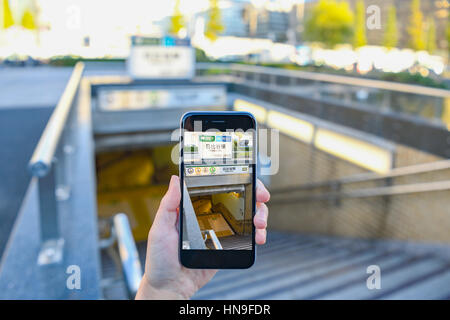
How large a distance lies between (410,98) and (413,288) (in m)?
2.85

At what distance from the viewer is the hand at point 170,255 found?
1.87 feet

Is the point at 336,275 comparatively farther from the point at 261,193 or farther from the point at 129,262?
the point at 261,193

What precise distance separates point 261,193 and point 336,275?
2.55 meters

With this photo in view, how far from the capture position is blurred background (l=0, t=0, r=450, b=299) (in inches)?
39.9

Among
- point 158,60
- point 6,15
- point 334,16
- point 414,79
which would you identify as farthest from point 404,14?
point 6,15

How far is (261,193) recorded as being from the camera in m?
0.57

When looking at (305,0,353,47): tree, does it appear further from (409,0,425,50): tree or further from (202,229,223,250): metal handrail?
(409,0,425,50): tree

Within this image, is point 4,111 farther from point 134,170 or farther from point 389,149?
point 389,149

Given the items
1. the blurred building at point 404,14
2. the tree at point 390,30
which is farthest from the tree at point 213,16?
the tree at point 390,30

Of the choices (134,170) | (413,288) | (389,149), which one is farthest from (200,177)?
(389,149)

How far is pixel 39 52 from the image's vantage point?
24094 millimetres

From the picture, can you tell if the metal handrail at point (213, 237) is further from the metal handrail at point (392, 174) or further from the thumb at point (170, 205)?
the metal handrail at point (392, 174)

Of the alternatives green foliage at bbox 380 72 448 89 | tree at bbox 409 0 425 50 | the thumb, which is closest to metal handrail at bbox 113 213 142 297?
the thumb

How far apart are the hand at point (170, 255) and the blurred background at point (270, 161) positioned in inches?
1.0
